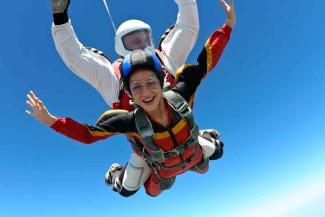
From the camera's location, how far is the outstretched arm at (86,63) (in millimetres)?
3248

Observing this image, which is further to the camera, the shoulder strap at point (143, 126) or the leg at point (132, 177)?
the leg at point (132, 177)

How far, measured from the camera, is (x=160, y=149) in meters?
3.07

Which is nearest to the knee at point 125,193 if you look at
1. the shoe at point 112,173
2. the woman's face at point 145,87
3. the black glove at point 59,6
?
the shoe at point 112,173

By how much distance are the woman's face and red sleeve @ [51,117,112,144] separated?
0.58m

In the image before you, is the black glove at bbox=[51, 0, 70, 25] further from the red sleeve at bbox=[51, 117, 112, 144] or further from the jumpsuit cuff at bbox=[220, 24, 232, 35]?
the jumpsuit cuff at bbox=[220, 24, 232, 35]

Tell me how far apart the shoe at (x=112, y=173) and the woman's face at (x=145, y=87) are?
2239 millimetres

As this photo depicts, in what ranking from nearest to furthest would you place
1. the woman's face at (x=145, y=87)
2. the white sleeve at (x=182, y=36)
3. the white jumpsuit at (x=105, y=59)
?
1. the woman's face at (x=145, y=87)
2. the white jumpsuit at (x=105, y=59)
3. the white sleeve at (x=182, y=36)

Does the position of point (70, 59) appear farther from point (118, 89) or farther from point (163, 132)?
point (163, 132)

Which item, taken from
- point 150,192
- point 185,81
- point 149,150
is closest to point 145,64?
point 185,81

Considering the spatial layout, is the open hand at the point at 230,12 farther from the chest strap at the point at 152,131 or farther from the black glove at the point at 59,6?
the black glove at the point at 59,6

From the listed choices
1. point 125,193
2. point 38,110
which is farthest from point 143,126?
point 125,193

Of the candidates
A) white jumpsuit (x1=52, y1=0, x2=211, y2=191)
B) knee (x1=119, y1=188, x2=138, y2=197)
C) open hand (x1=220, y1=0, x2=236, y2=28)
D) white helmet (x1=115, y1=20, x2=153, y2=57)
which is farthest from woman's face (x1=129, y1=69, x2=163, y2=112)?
knee (x1=119, y1=188, x2=138, y2=197)

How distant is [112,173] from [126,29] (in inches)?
89.5

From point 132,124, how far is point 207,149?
170cm
